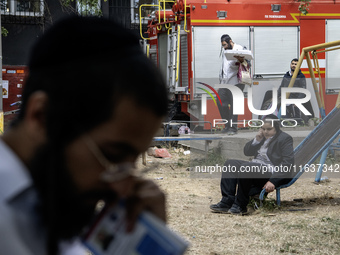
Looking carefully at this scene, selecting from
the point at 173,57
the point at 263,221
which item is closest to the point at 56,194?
the point at 263,221

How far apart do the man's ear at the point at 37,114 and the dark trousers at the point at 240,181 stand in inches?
241

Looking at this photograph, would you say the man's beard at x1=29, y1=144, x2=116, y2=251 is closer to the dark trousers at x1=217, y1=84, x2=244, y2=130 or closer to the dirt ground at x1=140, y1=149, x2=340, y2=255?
the dirt ground at x1=140, y1=149, x2=340, y2=255

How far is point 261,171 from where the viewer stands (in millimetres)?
7074

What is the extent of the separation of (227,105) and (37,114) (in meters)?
10.2

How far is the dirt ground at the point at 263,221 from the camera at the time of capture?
5.24 metres

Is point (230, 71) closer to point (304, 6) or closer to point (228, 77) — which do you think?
point (228, 77)

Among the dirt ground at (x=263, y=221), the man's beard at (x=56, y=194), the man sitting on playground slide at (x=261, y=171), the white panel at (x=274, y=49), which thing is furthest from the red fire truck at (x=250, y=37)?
the man's beard at (x=56, y=194)

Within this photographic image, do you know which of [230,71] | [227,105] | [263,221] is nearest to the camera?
[263,221]

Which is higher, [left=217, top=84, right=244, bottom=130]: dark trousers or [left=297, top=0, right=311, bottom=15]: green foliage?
[left=297, top=0, right=311, bottom=15]: green foliage

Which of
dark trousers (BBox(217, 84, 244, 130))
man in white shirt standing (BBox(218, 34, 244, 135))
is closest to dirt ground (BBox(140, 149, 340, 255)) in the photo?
dark trousers (BBox(217, 84, 244, 130))

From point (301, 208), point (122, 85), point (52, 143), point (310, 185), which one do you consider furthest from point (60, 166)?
point (310, 185)

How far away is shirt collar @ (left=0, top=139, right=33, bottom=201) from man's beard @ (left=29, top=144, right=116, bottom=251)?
2 centimetres

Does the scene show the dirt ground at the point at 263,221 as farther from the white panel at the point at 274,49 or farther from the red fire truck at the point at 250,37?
the white panel at the point at 274,49

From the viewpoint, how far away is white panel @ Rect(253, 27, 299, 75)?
1273cm
